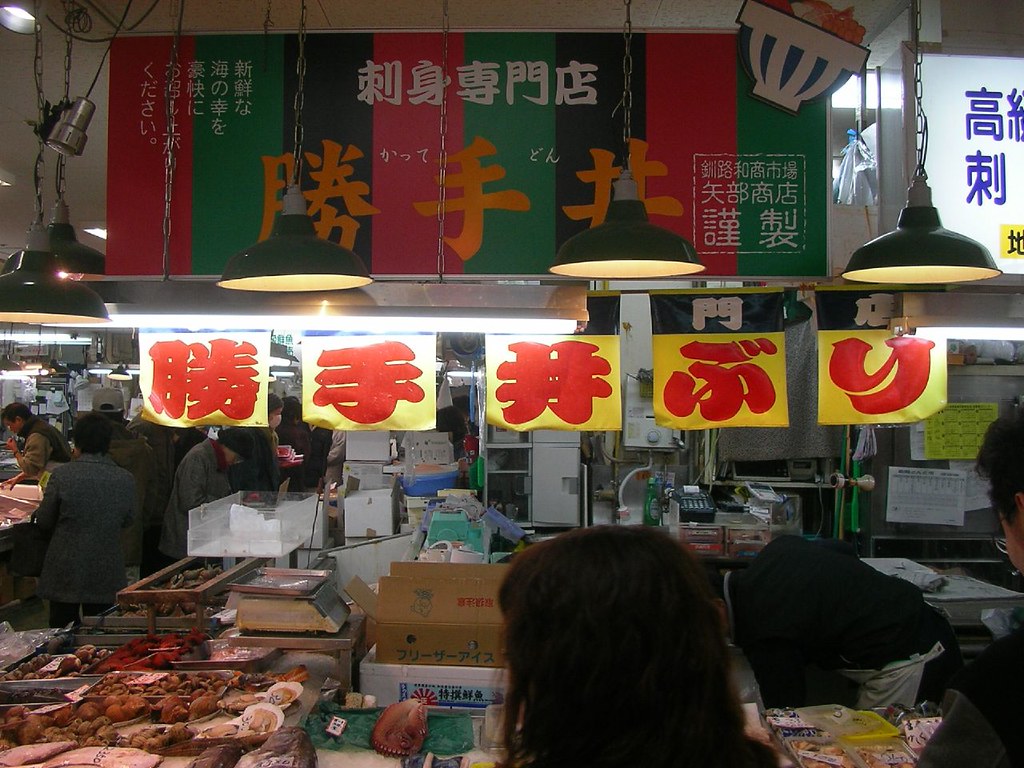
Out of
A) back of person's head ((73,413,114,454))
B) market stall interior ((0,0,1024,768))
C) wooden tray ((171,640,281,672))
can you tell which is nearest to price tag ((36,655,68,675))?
market stall interior ((0,0,1024,768))

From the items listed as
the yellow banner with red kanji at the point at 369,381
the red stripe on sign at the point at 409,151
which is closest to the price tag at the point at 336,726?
the yellow banner with red kanji at the point at 369,381

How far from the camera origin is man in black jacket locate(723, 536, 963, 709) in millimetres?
4137

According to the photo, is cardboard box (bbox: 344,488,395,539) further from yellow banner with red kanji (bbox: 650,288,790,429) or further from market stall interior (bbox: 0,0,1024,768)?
yellow banner with red kanji (bbox: 650,288,790,429)

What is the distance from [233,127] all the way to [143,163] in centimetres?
59

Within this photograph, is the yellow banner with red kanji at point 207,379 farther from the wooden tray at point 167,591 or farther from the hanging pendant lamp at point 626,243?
the hanging pendant lamp at point 626,243

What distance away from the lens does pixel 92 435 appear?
576 centimetres

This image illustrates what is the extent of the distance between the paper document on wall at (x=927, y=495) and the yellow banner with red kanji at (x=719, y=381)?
2.37 metres

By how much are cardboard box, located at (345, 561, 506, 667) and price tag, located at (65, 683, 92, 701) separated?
4.45 ft

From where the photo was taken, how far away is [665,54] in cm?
455

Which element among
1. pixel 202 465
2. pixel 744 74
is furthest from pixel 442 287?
pixel 202 465

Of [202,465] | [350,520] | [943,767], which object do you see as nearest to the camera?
[943,767]

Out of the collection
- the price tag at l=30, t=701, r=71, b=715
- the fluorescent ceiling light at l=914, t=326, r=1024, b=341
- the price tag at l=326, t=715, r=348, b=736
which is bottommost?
the price tag at l=326, t=715, r=348, b=736

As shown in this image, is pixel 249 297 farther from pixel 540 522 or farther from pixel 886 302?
pixel 540 522

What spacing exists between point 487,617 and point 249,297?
6.40 ft
